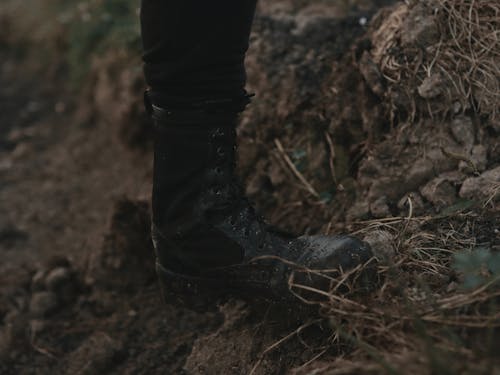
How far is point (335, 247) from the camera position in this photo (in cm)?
142

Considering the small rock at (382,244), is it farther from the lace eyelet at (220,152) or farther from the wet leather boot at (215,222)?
the lace eyelet at (220,152)

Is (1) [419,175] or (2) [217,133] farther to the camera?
(1) [419,175]

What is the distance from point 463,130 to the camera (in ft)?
6.05

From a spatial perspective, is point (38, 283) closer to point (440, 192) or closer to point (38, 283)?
point (38, 283)

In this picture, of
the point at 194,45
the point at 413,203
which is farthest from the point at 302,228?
the point at 194,45

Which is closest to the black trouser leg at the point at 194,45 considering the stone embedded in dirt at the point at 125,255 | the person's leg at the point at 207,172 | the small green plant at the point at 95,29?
the person's leg at the point at 207,172

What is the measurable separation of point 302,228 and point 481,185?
0.58 m

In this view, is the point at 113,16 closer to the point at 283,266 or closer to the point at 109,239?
the point at 109,239

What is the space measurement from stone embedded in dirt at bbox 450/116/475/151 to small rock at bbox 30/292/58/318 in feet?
4.59

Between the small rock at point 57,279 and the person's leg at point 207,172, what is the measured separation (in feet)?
2.23

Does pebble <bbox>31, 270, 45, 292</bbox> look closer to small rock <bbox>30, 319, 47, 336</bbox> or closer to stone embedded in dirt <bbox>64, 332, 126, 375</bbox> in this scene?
small rock <bbox>30, 319, 47, 336</bbox>

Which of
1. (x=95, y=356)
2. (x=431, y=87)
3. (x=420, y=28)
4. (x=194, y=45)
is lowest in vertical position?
(x=95, y=356)

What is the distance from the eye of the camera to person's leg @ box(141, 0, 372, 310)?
1381 millimetres

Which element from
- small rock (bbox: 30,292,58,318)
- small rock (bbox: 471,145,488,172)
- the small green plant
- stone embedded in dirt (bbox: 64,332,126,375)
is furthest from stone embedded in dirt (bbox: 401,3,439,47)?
the small green plant
